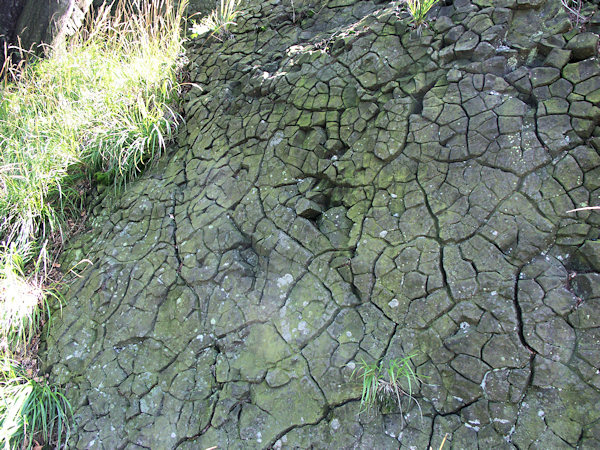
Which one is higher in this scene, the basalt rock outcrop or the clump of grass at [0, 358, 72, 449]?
the basalt rock outcrop

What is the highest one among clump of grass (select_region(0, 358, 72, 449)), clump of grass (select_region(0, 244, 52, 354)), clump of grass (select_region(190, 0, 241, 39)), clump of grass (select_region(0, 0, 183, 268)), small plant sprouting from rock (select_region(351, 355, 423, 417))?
clump of grass (select_region(190, 0, 241, 39))

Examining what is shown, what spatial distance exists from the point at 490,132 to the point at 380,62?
84cm

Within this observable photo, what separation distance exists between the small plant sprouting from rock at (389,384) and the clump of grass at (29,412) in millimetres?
1707

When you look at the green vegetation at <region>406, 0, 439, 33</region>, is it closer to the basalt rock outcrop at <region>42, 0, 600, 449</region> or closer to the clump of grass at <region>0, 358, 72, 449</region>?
the basalt rock outcrop at <region>42, 0, 600, 449</region>

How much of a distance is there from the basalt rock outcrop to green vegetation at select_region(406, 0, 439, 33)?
0.07 m

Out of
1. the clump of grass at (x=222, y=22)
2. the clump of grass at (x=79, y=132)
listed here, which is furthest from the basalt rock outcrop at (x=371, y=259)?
the clump of grass at (x=222, y=22)

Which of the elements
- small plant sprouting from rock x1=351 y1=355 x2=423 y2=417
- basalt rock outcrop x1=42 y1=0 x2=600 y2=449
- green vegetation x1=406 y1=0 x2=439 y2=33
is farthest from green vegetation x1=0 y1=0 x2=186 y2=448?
green vegetation x1=406 y1=0 x2=439 y2=33

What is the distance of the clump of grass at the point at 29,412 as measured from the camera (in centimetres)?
232

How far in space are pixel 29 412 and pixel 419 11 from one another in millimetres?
3275

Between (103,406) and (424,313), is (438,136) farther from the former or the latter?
(103,406)

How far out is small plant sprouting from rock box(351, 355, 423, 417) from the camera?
1.87 metres

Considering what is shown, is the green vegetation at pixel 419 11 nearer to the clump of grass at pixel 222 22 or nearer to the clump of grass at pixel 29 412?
the clump of grass at pixel 222 22

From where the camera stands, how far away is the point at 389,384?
1880 mm

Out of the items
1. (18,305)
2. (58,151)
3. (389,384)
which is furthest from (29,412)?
(389,384)
